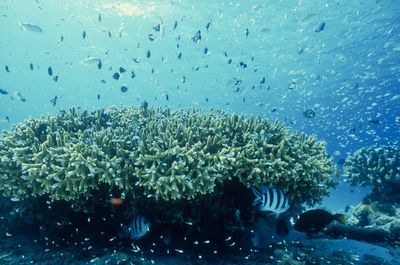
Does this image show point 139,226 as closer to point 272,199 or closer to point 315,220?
point 272,199

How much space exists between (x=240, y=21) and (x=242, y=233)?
28259mm

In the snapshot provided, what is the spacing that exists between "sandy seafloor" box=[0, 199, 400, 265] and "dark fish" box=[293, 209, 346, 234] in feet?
0.92

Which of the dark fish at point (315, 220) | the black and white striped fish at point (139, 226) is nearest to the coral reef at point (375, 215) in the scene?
the dark fish at point (315, 220)

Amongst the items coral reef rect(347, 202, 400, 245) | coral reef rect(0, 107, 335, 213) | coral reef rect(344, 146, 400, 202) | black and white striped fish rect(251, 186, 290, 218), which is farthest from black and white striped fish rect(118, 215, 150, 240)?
coral reef rect(344, 146, 400, 202)

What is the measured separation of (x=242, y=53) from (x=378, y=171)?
23919 mm

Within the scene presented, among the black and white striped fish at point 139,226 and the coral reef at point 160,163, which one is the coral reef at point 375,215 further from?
the black and white striped fish at point 139,226

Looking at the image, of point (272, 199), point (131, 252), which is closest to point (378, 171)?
point (272, 199)

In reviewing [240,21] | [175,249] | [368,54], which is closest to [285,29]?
[240,21]

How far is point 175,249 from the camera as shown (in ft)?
18.2

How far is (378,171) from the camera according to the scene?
1058 cm

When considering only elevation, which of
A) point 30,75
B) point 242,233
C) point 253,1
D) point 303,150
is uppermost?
point 30,75

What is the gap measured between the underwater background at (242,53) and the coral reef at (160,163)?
3.94ft

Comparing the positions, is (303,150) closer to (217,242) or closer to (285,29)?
(217,242)

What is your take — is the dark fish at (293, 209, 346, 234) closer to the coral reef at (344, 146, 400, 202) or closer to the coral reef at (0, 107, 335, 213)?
the coral reef at (0, 107, 335, 213)
